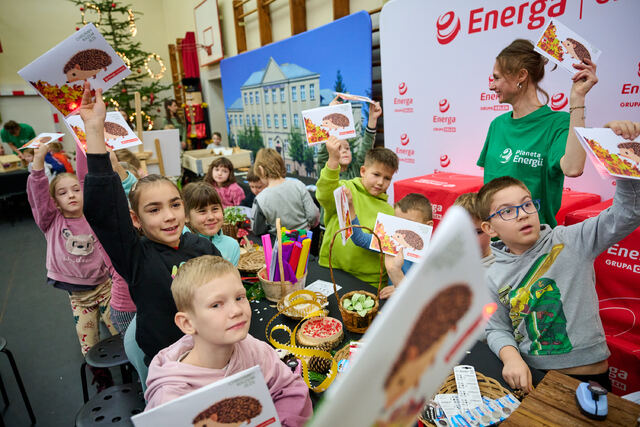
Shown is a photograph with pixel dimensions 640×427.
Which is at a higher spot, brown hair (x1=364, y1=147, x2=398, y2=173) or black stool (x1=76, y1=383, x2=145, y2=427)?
brown hair (x1=364, y1=147, x2=398, y2=173)

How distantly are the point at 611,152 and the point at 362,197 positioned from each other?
1247 millimetres

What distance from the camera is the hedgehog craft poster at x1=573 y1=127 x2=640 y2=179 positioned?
112 cm

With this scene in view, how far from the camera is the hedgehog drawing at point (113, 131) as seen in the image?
204cm

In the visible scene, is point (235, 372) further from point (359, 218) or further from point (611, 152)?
point (611, 152)

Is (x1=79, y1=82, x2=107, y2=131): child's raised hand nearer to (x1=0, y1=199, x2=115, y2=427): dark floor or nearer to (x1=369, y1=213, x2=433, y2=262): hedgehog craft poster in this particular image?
(x1=369, y1=213, x2=433, y2=262): hedgehog craft poster

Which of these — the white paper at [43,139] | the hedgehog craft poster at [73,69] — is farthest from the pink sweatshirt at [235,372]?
the white paper at [43,139]

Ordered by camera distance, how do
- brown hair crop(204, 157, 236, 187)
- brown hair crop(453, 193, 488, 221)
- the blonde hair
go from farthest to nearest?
brown hair crop(204, 157, 236, 187) < brown hair crop(453, 193, 488, 221) < the blonde hair

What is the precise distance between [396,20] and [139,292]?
11.5 ft

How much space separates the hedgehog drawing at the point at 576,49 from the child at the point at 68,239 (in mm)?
2742

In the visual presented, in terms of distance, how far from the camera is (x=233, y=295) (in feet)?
3.34

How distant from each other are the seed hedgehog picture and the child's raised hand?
100 cm

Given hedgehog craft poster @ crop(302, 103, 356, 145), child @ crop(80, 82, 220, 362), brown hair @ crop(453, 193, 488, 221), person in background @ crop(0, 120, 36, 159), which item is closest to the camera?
child @ crop(80, 82, 220, 362)

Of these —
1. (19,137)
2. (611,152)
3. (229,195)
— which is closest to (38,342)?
(229,195)

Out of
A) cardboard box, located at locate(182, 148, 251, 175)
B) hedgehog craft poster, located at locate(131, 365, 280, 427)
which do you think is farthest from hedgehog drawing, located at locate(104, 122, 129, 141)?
cardboard box, located at locate(182, 148, 251, 175)
